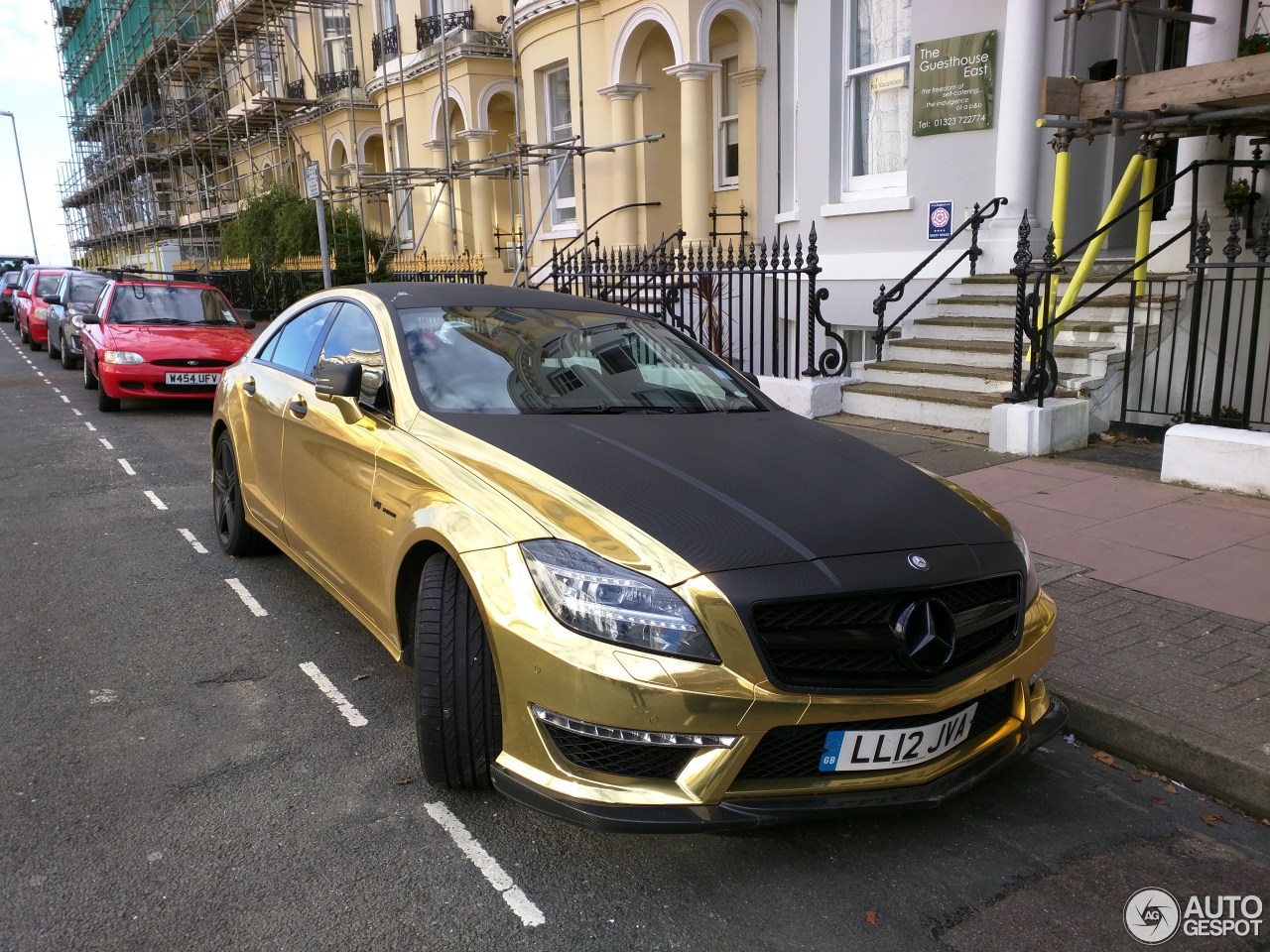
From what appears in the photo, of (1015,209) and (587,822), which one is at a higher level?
(1015,209)

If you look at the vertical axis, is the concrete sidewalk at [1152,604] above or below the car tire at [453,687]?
below

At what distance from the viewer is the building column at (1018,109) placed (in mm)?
9547

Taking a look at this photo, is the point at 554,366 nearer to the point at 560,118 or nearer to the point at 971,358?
the point at 971,358

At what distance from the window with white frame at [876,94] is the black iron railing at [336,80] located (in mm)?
15705

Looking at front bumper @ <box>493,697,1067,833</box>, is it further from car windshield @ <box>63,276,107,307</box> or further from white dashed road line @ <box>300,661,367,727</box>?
car windshield @ <box>63,276,107,307</box>

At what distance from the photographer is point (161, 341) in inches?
465

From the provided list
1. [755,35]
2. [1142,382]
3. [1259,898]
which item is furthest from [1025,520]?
[755,35]

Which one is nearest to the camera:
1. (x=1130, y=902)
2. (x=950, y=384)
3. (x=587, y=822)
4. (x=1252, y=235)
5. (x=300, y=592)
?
(x=587, y=822)

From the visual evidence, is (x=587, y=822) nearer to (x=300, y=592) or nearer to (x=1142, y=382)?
(x=300, y=592)

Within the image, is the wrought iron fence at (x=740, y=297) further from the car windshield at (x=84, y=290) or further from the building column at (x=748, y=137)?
the car windshield at (x=84, y=290)

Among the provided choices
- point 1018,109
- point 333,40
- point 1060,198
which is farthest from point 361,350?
point 333,40

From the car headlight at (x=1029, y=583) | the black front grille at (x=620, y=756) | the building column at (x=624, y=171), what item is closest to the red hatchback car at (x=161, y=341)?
the building column at (x=624, y=171)

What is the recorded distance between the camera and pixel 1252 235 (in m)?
8.67

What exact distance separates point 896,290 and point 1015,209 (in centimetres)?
164
